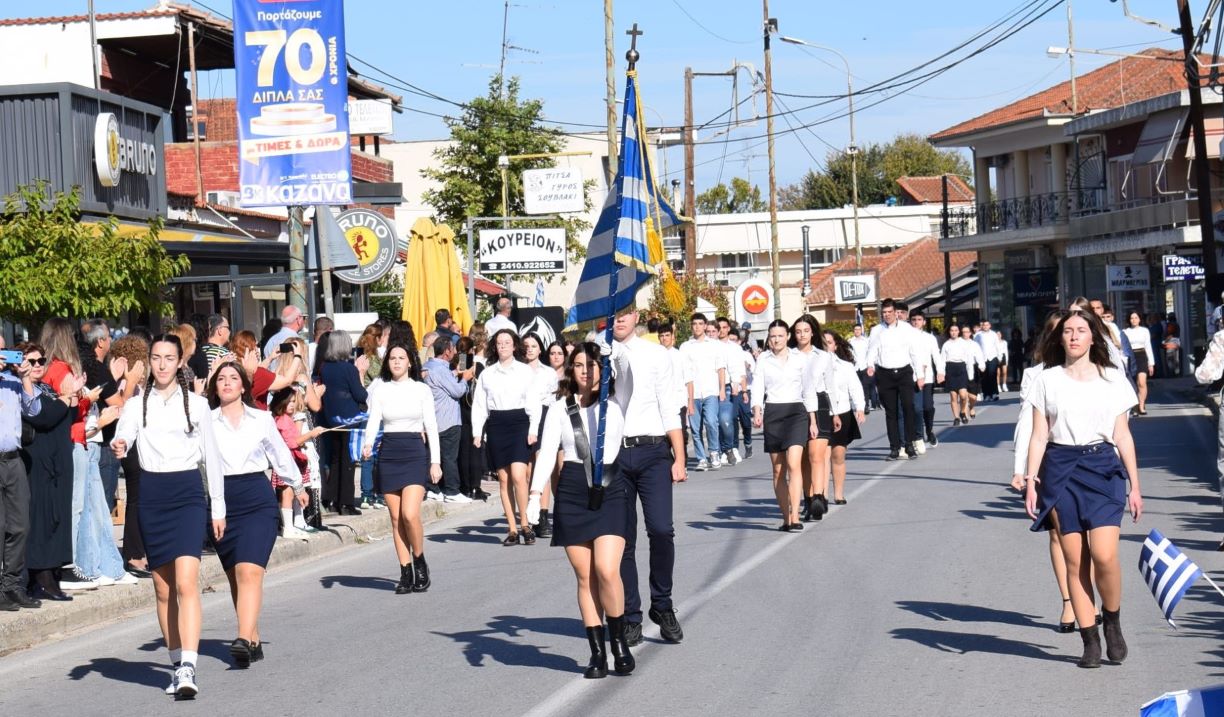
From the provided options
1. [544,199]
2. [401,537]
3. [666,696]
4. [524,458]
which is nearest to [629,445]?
[666,696]

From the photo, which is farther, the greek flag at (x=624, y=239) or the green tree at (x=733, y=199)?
the green tree at (x=733, y=199)

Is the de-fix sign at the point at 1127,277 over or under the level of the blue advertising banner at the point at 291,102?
under

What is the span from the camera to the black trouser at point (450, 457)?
1781cm

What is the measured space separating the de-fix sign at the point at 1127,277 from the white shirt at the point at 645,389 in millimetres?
36058

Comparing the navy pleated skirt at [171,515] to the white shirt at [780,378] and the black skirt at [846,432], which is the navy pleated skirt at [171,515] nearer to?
the white shirt at [780,378]

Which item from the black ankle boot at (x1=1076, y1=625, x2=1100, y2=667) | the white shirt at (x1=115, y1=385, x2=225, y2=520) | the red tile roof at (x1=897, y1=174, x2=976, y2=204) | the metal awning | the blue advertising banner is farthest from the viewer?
the red tile roof at (x1=897, y1=174, x2=976, y2=204)

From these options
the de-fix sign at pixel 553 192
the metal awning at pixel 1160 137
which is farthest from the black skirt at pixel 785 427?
the metal awning at pixel 1160 137

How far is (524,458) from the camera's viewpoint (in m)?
14.1

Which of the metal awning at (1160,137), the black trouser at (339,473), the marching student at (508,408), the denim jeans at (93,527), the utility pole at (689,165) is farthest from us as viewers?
the utility pole at (689,165)

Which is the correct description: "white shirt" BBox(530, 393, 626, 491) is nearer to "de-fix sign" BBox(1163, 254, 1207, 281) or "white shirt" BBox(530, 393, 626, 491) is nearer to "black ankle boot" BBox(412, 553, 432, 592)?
"black ankle boot" BBox(412, 553, 432, 592)

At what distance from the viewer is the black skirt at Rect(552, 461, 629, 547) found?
8.36m

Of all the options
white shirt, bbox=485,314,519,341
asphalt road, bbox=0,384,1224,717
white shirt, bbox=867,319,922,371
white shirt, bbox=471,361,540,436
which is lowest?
asphalt road, bbox=0,384,1224,717

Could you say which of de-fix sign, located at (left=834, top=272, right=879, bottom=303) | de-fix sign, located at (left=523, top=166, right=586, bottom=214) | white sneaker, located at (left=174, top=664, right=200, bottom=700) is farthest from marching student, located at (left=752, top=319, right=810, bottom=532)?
de-fix sign, located at (left=834, top=272, right=879, bottom=303)

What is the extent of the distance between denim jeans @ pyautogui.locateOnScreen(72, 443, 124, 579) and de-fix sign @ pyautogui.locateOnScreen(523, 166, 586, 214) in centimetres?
2943
